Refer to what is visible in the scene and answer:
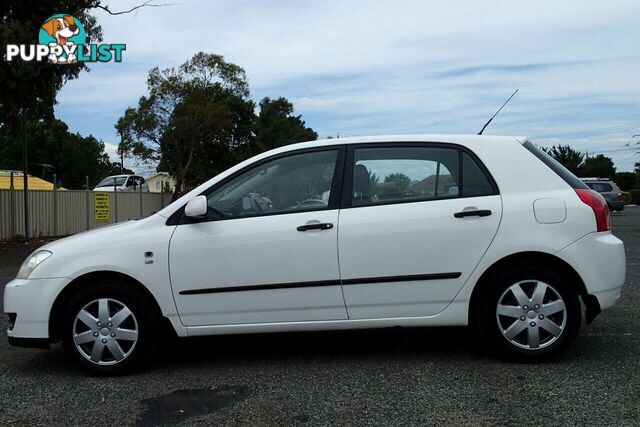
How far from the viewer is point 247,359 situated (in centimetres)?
493

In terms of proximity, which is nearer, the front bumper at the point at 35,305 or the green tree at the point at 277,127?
the front bumper at the point at 35,305

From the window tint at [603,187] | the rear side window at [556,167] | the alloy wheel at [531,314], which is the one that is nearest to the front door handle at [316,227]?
the alloy wheel at [531,314]

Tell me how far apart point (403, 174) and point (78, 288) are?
8.31 feet

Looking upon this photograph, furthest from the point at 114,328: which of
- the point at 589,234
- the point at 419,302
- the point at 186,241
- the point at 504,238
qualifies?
the point at 589,234

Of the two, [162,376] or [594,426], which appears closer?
[594,426]

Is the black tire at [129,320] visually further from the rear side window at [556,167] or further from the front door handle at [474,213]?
the rear side window at [556,167]

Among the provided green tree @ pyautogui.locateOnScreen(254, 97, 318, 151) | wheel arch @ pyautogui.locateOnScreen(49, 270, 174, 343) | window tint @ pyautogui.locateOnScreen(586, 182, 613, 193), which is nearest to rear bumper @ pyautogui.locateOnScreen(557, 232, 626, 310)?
wheel arch @ pyautogui.locateOnScreen(49, 270, 174, 343)

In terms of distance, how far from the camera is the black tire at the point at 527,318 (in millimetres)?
4430

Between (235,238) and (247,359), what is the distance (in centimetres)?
108

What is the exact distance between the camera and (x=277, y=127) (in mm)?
54906

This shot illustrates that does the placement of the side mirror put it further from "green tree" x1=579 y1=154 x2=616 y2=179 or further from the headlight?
"green tree" x1=579 y1=154 x2=616 y2=179

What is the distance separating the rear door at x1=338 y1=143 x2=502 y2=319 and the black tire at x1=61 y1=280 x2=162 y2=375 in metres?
1.45

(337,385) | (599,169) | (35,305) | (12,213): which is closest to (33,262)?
(35,305)

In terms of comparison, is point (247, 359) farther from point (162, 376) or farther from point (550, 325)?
point (550, 325)
